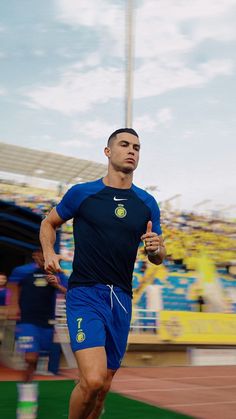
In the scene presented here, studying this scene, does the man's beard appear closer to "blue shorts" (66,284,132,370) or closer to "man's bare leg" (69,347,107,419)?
"blue shorts" (66,284,132,370)

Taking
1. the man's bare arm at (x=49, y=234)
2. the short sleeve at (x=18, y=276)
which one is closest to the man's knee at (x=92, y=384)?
the man's bare arm at (x=49, y=234)

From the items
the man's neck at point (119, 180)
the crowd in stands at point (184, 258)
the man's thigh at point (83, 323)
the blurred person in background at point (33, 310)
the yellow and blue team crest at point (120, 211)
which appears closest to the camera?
the man's thigh at point (83, 323)

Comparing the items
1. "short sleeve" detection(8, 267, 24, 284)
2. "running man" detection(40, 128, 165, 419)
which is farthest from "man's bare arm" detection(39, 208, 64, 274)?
"short sleeve" detection(8, 267, 24, 284)

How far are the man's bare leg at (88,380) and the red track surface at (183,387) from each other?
3.67 metres

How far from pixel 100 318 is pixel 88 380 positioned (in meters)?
0.42

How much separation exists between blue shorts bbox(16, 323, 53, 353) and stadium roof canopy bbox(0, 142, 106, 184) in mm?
27728

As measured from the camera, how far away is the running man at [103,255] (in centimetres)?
366

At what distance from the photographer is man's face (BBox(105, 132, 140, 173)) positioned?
401 centimetres

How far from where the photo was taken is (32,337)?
6.58 metres

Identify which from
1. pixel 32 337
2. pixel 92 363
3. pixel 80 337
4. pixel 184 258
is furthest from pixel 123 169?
pixel 184 258

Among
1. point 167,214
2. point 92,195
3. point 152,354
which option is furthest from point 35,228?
point 167,214

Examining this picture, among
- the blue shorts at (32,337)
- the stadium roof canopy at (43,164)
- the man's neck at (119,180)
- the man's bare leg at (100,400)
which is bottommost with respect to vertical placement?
the man's bare leg at (100,400)

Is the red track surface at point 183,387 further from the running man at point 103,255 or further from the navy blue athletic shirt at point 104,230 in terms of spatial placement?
the navy blue athletic shirt at point 104,230

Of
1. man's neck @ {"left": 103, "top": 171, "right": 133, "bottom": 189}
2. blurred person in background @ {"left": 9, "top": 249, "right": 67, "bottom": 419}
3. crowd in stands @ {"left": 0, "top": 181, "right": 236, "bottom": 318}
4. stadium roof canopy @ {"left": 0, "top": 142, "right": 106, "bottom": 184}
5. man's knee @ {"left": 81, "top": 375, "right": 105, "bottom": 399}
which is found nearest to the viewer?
man's knee @ {"left": 81, "top": 375, "right": 105, "bottom": 399}
